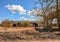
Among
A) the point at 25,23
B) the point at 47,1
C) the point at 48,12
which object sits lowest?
the point at 25,23

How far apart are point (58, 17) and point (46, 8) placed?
252 centimetres

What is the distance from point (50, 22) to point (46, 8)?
3.90m

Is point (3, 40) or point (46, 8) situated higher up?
point (46, 8)

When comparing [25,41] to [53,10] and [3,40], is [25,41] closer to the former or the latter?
[3,40]

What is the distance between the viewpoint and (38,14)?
31.3 m

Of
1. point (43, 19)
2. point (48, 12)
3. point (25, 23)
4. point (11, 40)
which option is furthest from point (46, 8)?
point (25, 23)

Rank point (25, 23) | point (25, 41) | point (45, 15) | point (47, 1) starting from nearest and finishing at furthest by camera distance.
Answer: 1. point (25, 41)
2. point (47, 1)
3. point (45, 15)
4. point (25, 23)

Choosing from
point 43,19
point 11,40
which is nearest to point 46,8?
point 43,19

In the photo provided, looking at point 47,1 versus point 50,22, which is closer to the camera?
point 47,1

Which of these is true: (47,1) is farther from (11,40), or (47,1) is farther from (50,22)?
(11,40)

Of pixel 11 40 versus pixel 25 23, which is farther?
pixel 25 23

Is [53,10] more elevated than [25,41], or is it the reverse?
[53,10]

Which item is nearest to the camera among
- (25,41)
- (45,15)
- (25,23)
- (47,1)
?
(25,41)

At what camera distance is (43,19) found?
32188 mm
